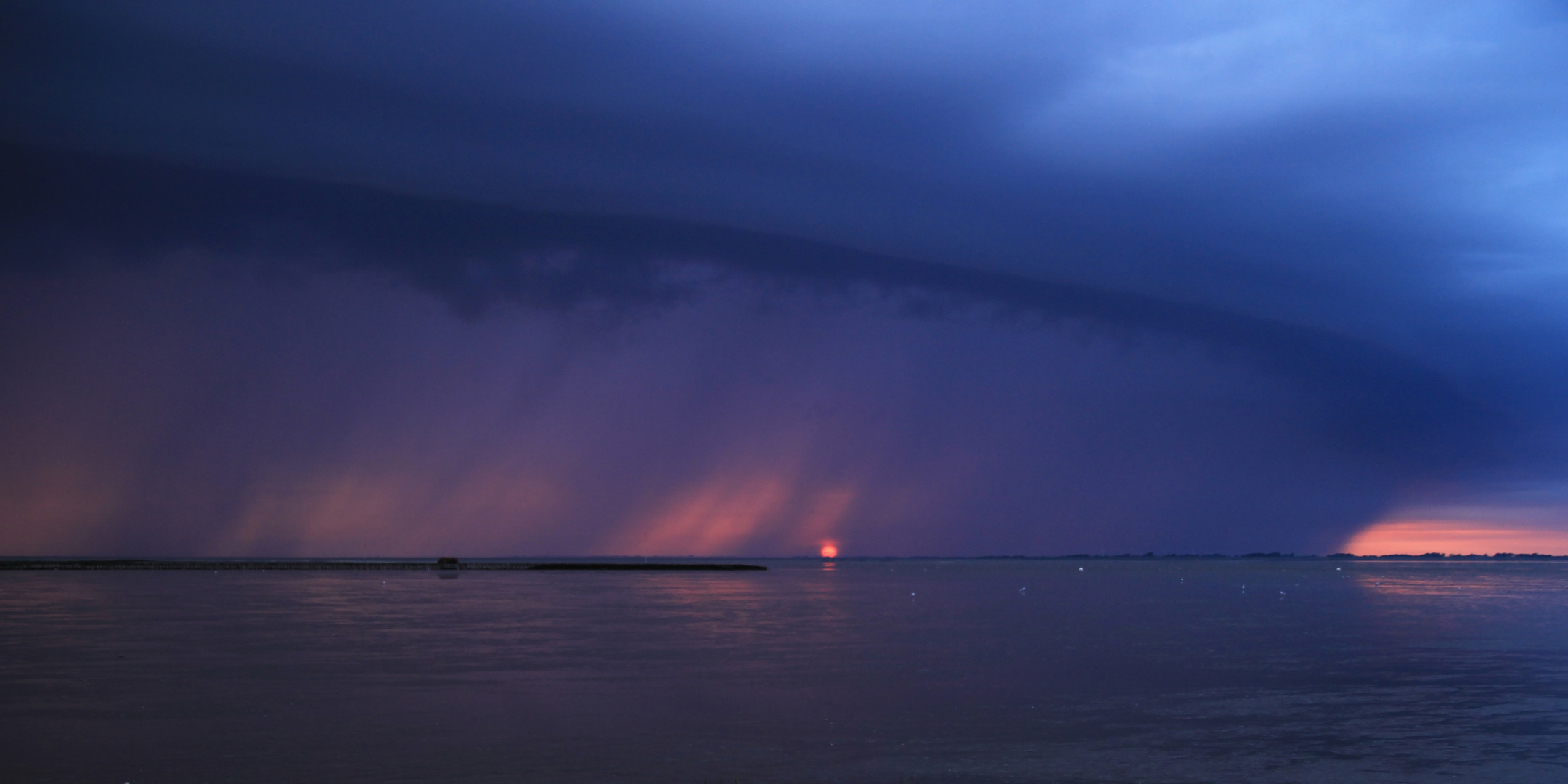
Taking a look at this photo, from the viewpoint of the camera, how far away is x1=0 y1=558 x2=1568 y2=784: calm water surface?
20062 mm

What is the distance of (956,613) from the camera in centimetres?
6894

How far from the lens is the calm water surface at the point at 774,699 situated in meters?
20.1

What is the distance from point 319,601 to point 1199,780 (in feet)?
239

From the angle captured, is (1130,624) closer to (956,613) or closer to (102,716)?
(956,613)

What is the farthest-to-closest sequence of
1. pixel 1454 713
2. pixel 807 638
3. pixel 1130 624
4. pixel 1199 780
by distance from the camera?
pixel 1130 624 → pixel 807 638 → pixel 1454 713 → pixel 1199 780

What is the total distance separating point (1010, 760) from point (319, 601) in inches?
2747

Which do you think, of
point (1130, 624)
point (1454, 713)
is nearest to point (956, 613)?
point (1130, 624)

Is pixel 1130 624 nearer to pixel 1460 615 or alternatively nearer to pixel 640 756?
pixel 1460 615

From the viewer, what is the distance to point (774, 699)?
2838 cm

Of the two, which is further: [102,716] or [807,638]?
[807,638]

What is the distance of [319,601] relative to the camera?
259ft

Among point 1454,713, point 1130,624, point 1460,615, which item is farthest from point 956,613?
point 1454,713

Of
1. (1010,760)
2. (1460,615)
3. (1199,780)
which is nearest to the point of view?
(1199,780)

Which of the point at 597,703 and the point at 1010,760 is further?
the point at 597,703
